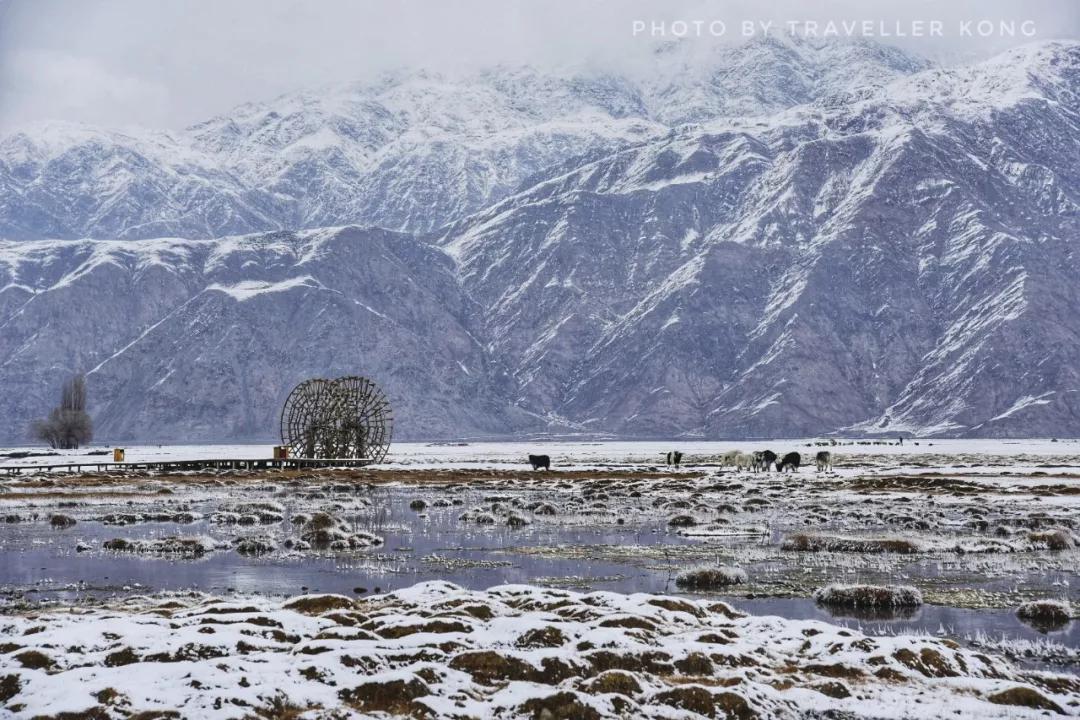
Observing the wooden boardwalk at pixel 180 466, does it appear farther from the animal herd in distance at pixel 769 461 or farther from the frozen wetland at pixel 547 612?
the frozen wetland at pixel 547 612

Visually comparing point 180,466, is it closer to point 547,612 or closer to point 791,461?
point 791,461

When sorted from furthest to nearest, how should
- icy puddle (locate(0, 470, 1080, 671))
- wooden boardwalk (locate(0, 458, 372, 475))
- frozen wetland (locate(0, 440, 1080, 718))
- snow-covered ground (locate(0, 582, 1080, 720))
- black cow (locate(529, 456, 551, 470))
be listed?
black cow (locate(529, 456, 551, 470)) < wooden boardwalk (locate(0, 458, 372, 475)) < icy puddle (locate(0, 470, 1080, 671)) < frozen wetland (locate(0, 440, 1080, 718)) < snow-covered ground (locate(0, 582, 1080, 720))

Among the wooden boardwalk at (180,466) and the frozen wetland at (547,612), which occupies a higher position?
the wooden boardwalk at (180,466)

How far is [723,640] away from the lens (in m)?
21.8

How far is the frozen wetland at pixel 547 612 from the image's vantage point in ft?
58.1

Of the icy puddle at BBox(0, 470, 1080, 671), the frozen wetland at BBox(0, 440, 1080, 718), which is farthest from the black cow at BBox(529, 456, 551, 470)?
the frozen wetland at BBox(0, 440, 1080, 718)

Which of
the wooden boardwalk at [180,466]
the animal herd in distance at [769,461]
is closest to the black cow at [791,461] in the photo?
the animal herd in distance at [769,461]

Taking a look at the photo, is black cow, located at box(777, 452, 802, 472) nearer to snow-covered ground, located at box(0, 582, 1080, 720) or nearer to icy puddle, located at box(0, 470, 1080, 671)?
icy puddle, located at box(0, 470, 1080, 671)

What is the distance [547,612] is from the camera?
24438 mm

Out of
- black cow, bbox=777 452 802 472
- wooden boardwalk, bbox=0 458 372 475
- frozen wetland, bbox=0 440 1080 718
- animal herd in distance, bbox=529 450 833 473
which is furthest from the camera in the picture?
wooden boardwalk, bbox=0 458 372 475

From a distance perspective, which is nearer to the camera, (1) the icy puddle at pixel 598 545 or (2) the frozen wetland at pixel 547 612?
(2) the frozen wetland at pixel 547 612

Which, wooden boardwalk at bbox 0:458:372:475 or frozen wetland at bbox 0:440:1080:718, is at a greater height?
wooden boardwalk at bbox 0:458:372:475

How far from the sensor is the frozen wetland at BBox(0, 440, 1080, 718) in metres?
17.7

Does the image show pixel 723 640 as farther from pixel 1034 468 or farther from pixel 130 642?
pixel 1034 468
